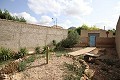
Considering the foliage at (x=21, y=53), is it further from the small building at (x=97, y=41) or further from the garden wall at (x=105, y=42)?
the garden wall at (x=105, y=42)

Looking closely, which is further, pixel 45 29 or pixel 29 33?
pixel 45 29

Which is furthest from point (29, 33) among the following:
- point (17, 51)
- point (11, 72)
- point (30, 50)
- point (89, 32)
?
point (89, 32)

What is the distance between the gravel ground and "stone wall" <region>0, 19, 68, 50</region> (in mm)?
6263

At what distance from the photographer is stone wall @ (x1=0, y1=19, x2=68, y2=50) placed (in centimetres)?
1386

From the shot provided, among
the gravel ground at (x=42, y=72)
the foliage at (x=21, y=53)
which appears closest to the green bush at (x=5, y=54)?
the foliage at (x=21, y=53)

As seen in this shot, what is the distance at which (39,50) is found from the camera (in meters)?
17.6

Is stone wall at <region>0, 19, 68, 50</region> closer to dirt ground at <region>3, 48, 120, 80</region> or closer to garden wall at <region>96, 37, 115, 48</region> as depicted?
dirt ground at <region>3, 48, 120, 80</region>

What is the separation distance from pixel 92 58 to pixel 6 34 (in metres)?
7.34

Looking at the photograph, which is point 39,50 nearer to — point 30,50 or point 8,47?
point 30,50

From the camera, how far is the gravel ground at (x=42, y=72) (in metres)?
7.16

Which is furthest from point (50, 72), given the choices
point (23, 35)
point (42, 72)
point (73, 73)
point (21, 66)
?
point (23, 35)

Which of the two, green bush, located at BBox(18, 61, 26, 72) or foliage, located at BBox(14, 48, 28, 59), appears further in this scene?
foliage, located at BBox(14, 48, 28, 59)

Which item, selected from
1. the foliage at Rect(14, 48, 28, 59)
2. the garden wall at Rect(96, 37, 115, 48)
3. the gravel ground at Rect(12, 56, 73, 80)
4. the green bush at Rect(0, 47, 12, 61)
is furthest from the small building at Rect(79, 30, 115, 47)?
the gravel ground at Rect(12, 56, 73, 80)

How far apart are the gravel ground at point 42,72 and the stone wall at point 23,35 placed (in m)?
6.26
